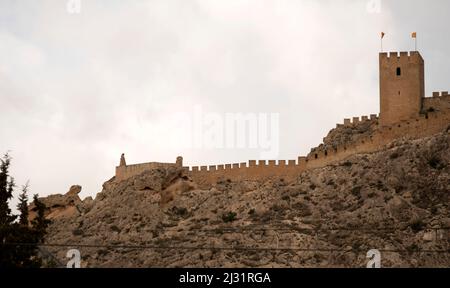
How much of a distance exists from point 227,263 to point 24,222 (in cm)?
1711

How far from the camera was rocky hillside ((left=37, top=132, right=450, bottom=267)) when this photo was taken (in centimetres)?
5531

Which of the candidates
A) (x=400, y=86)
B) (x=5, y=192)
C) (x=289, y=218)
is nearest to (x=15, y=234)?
(x=5, y=192)

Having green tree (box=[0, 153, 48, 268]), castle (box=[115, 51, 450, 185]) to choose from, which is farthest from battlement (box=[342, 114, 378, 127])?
green tree (box=[0, 153, 48, 268])

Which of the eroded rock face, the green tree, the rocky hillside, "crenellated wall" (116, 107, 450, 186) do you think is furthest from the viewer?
the eroded rock face

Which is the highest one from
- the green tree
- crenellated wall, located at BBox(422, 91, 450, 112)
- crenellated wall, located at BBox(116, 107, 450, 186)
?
crenellated wall, located at BBox(422, 91, 450, 112)

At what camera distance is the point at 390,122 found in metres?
62.4

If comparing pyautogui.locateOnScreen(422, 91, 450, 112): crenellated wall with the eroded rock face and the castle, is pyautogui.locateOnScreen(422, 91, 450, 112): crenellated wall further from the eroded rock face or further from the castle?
the eroded rock face

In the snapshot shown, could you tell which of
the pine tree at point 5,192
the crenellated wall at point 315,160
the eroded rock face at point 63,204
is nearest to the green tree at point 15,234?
the pine tree at point 5,192

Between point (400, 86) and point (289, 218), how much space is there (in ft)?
33.3

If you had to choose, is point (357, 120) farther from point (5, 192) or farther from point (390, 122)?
point (5, 192)
